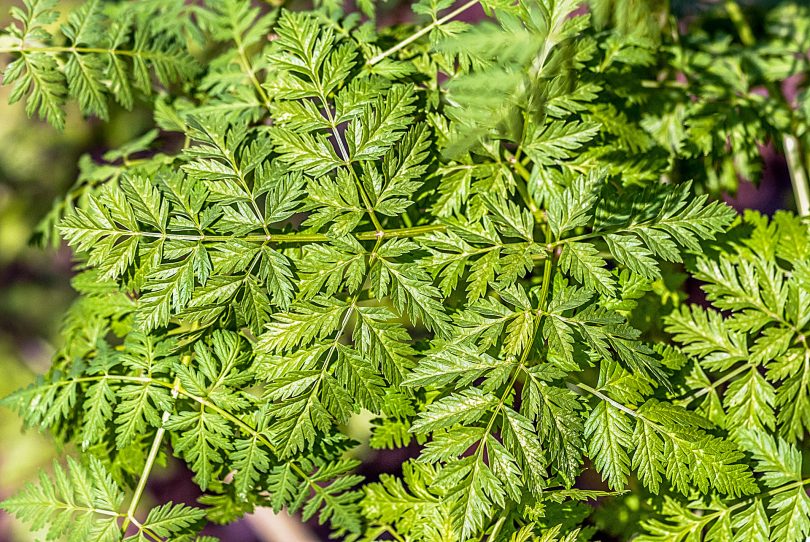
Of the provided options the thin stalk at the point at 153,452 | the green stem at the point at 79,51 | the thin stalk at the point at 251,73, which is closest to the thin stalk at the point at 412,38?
the thin stalk at the point at 251,73

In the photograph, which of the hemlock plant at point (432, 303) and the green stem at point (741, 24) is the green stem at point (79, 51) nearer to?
the hemlock plant at point (432, 303)

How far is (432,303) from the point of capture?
927 millimetres

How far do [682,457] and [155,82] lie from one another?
1.66 m

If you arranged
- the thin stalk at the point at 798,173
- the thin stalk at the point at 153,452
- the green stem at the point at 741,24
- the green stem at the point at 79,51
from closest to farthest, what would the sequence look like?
the thin stalk at the point at 153,452 → the green stem at the point at 79,51 → the thin stalk at the point at 798,173 → the green stem at the point at 741,24

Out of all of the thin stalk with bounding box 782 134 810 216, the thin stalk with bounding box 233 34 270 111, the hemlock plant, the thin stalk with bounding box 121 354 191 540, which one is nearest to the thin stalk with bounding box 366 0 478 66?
the hemlock plant

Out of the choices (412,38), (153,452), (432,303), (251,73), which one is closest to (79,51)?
(251,73)

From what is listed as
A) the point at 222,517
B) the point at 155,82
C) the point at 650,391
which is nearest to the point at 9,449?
the point at 155,82

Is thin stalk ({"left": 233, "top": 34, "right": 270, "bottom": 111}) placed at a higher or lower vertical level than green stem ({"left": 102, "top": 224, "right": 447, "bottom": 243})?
higher

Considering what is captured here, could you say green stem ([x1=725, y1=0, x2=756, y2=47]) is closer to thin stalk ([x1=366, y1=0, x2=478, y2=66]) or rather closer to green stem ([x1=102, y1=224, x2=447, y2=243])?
thin stalk ([x1=366, y1=0, x2=478, y2=66])

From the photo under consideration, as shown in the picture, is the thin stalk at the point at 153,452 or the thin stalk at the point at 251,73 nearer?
the thin stalk at the point at 153,452

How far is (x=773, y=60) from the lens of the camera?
4.93ft

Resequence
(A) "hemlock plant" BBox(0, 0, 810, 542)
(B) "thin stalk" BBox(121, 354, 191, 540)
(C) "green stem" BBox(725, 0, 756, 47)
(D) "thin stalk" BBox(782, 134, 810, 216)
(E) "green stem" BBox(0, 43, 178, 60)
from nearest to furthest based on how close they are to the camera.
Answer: (A) "hemlock plant" BBox(0, 0, 810, 542) → (B) "thin stalk" BBox(121, 354, 191, 540) → (E) "green stem" BBox(0, 43, 178, 60) → (D) "thin stalk" BBox(782, 134, 810, 216) → (C) "green stem" BBox(725, 0, 756, 47)

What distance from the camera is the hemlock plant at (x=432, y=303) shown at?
0.92 meters

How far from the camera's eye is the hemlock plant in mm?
923
